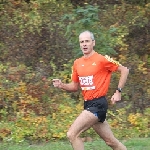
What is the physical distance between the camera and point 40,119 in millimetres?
8836

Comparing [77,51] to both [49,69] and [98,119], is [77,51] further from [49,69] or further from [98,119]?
[98,119]

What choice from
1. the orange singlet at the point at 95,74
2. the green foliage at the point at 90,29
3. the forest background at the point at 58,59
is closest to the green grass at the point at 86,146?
the forest background at the point at 58,59

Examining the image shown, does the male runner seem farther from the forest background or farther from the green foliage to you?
the green foliage

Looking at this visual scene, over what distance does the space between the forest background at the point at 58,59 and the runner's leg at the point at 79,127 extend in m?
2.36

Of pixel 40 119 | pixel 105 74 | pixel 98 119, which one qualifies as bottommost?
pixel 40 119

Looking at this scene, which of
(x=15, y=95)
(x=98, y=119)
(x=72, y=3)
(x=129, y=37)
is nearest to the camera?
(x=98, y=119)

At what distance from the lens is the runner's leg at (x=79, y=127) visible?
6023mm

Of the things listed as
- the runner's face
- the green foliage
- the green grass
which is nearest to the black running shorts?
the runner's face

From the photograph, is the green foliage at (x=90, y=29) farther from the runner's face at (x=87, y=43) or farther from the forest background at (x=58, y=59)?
the runner's face at (x=87, y=43)

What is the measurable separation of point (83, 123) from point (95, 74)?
642 mm

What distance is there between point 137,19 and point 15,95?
5.26 metres

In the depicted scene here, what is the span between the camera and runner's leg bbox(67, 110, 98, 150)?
19.8 ft

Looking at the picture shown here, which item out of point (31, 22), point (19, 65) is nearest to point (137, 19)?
point (31, 22)

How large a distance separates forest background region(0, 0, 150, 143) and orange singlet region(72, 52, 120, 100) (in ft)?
7.95
